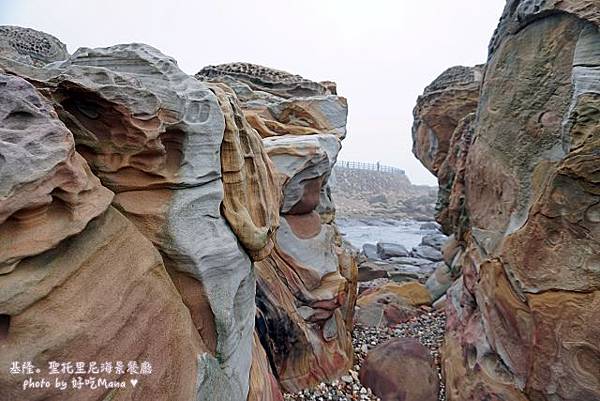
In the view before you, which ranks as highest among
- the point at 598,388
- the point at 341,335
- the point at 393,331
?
the point at 598,388

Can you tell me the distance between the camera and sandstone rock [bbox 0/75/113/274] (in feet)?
5.83

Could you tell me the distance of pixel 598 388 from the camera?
3.14 m

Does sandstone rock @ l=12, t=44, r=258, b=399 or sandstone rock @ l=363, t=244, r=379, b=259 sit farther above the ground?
sandstone rock @ l=12, t=44, r=258, b=399

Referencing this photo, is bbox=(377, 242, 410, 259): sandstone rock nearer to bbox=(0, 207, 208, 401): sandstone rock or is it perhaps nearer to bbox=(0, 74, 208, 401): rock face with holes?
bbox=(0, 207, 208, 401): sandstone rock

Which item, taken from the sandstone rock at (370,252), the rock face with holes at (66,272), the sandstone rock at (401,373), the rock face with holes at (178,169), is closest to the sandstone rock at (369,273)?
the sandstone rock at (370,252)

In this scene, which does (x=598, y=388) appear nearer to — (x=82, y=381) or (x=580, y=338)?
(x=580, y=338)

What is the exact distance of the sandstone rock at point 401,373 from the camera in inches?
194

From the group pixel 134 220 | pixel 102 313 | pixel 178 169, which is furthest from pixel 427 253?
pixel 102 313

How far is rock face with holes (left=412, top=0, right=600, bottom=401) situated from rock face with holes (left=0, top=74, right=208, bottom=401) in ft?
9.60

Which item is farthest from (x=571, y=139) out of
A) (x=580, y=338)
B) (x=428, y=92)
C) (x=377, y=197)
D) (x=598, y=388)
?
(x=377, y=197)

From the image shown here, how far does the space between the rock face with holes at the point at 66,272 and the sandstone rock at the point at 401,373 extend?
3.19 meters

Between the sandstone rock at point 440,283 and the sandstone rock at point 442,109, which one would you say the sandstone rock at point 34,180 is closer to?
the sandstone rock at point 440,283

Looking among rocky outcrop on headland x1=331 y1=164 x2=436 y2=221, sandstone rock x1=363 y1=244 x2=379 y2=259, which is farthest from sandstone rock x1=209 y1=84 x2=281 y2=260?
rocky outcrop on headland x1=331 y1=164 x2=436 y2=221

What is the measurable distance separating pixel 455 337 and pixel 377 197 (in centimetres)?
4842
